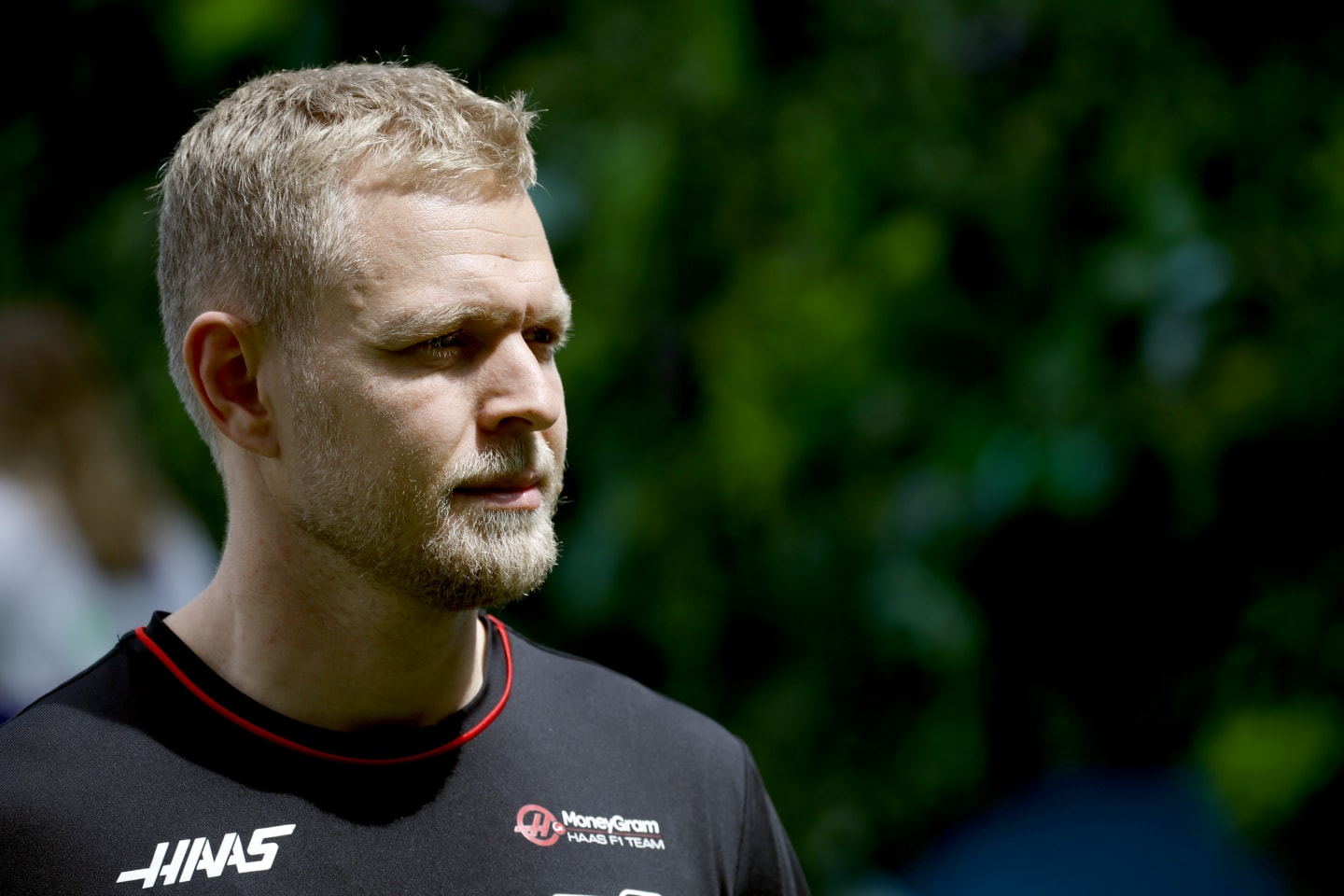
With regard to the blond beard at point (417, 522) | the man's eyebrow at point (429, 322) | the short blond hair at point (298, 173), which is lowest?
the blond beard at point (417, 522)

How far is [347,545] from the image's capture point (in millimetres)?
1778

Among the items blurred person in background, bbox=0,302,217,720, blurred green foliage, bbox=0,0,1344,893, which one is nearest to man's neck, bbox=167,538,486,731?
blurred person in background, bbox=0,302,217,720

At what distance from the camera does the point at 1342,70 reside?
171 inches

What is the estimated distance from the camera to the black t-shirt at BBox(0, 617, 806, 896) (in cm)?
164

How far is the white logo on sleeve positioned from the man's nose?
56 centimetres

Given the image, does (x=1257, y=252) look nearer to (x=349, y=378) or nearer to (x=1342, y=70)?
(x=1342, y=70)

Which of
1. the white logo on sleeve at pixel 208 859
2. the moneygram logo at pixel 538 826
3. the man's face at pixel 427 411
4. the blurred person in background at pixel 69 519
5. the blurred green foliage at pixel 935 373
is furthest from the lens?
the blurred green foliage at pixel 935 373

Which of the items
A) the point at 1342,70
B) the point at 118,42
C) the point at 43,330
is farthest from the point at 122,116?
the point at 1342,70

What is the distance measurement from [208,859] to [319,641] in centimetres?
30

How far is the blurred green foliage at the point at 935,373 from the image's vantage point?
421 centimetres

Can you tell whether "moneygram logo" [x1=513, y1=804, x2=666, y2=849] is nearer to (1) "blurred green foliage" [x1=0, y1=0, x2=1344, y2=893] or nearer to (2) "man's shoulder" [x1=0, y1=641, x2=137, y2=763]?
(2) "man's shoulder" [x1=0, y1=641, x2=137, y2=763]

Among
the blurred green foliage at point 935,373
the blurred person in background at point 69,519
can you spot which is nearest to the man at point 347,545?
the blurred person in background at point 69,519

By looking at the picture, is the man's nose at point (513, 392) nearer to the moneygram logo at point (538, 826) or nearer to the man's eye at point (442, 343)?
the man's eye at point (442, 343)

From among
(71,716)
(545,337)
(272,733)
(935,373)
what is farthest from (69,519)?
(935,373)
